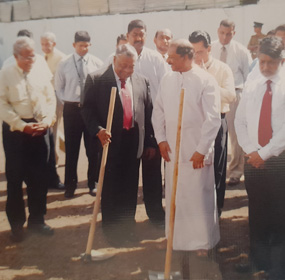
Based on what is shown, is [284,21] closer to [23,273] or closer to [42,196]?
[42,196]

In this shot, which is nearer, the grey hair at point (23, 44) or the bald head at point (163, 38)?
the grey hair at point (23, 44)

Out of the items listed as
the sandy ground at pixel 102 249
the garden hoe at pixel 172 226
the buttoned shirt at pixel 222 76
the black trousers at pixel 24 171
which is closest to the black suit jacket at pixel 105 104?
the black trousers at pixel 24 171

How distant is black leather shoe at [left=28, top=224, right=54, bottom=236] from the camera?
4.16 meters

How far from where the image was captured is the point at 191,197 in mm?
3477

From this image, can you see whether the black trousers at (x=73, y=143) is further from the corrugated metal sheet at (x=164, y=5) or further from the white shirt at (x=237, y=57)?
the white shirt at (x=237, y=57)

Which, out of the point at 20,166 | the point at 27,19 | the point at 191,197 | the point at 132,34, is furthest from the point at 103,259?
the point at 27,19

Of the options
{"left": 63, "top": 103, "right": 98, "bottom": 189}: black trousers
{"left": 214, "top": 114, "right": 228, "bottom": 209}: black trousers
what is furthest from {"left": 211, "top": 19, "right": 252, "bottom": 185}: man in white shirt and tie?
{"left": 63, "top": 103, "right": 98, "bottom": 189}: black trousers

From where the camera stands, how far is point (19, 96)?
375 centimetres

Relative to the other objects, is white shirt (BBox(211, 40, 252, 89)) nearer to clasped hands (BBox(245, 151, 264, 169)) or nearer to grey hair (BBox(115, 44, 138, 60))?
grey hair (BBox(115, 44, 138, 60))

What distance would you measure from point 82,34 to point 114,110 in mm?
1507

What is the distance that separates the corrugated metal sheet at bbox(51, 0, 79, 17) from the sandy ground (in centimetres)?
217

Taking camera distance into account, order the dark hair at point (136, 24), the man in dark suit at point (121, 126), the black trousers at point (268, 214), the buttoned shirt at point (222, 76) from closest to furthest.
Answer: the black trousers at point (268, 214) < the man in dark suit at point (121, 126) < the buttoned shirt at point (222, 76) < the dark hair at point (136, 24)

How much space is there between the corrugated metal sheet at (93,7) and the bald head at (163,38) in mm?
781

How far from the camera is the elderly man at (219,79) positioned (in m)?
3.83
